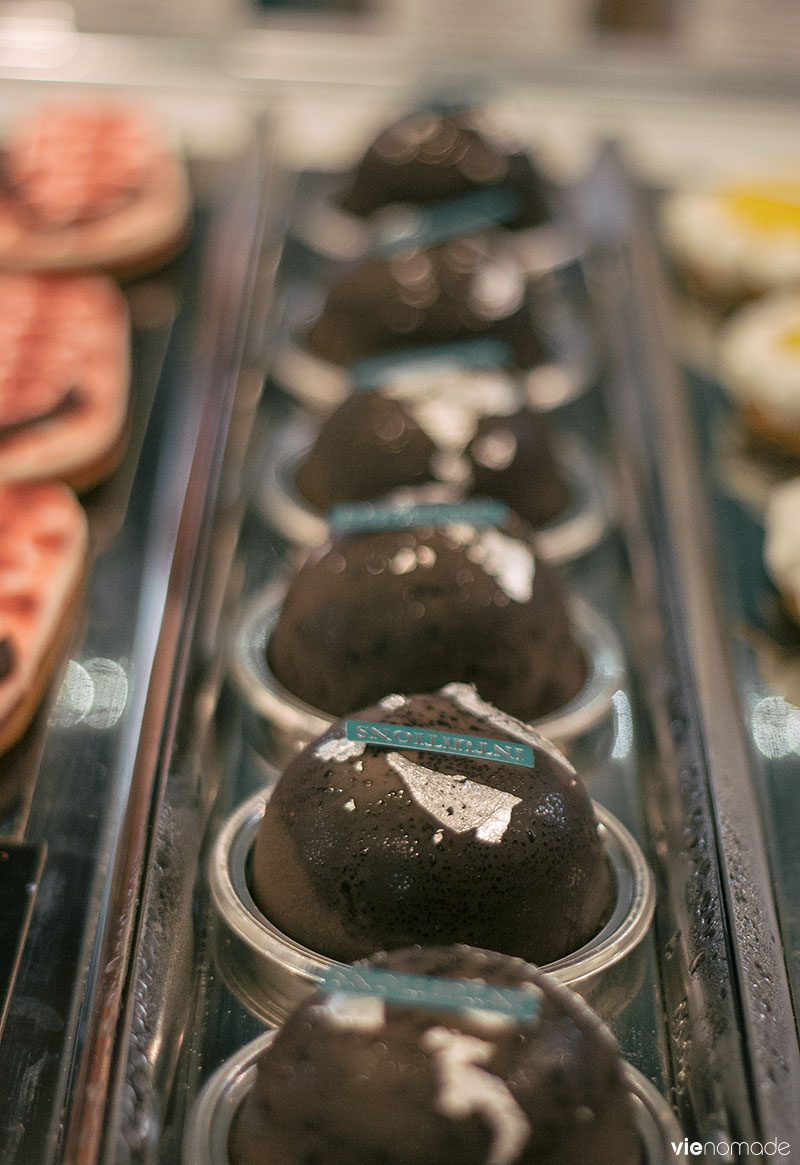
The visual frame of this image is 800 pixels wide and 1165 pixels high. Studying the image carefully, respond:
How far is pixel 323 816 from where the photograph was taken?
4.29 feet

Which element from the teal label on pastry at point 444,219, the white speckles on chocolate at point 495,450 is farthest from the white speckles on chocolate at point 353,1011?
the teal label on pastry at point 444,219

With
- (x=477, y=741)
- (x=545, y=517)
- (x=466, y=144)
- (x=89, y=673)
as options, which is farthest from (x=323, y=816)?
(x=466, y=144)

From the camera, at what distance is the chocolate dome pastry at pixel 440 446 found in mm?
2012

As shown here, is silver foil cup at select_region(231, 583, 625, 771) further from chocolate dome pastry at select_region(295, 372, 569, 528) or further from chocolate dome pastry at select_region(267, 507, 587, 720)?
chocolate dome pastry at select_region(295, 372, 569, 528)

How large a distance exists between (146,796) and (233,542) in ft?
2.11

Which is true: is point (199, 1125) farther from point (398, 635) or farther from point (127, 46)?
point (127, 46)

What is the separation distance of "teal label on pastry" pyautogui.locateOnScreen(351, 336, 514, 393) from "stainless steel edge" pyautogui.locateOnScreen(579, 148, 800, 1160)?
288 millimetres

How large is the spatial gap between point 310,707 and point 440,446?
506mm

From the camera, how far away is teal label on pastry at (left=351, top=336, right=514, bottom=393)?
216 centimetres

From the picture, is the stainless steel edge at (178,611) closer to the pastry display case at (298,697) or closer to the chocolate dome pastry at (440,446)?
the pastry display case at (298,697)

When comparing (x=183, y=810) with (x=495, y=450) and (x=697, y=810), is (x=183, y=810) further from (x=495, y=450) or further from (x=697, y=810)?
(x=495, y=450)

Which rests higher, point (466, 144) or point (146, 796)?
point (466, 144)

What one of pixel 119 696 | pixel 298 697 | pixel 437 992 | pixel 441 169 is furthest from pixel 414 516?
pixel 441 169

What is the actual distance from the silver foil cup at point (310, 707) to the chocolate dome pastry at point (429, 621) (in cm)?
→ 3
